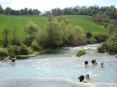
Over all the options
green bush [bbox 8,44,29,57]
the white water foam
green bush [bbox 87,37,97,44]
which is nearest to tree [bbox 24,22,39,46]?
green bush [bbox 8,44,29,57]

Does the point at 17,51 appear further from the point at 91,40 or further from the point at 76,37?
the point at 91,40

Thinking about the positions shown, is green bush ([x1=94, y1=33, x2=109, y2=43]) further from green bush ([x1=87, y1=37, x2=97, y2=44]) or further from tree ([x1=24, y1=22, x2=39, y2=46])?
tree ([x1=24, y1=22, x2=39, y2=46])

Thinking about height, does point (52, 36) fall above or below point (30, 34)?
above

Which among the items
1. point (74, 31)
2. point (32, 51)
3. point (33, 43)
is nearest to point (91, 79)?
point (32, 51)

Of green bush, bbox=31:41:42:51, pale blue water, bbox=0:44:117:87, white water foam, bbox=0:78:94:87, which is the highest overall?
white water foam, bbox=0:78:94:87

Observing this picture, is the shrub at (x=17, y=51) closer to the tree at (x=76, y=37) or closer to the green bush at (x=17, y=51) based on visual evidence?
the green bush at (x=17, y=51)

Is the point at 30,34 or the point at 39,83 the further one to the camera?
the point at 30,34

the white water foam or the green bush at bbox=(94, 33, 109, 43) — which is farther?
the green bush at bbox=(94, 33, 109, 43)

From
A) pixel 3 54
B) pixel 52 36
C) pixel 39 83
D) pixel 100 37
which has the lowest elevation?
pixel 100 37

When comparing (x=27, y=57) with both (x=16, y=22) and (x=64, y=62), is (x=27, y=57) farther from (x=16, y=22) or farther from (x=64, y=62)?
(x=16, y=22)

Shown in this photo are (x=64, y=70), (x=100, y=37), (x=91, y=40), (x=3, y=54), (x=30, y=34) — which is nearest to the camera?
(x=64, y=70)

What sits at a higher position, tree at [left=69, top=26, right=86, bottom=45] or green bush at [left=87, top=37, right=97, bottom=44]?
tree at [left=69, top=26, right=86, bottom=45]

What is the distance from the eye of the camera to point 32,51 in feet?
325

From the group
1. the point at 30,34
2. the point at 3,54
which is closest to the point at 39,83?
the point at 3,54
